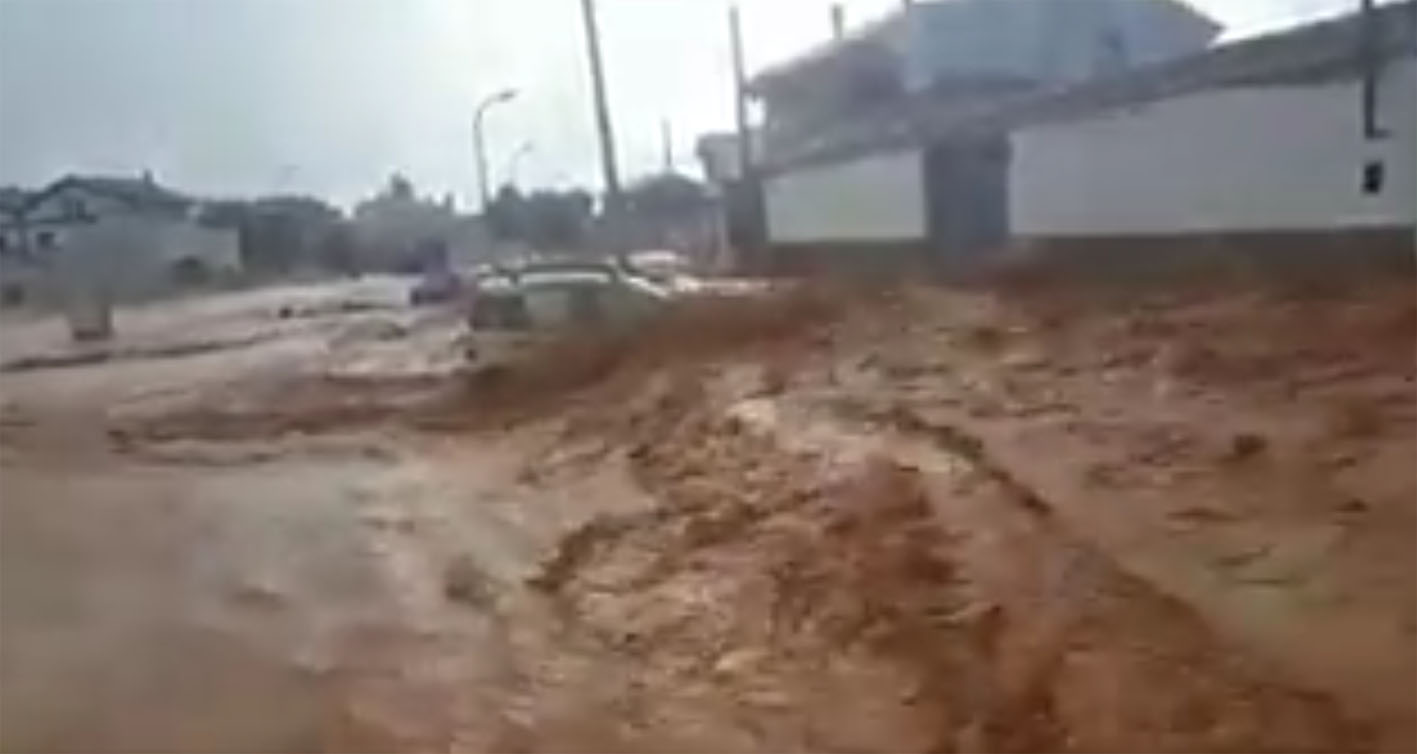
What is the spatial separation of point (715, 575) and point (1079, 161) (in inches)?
273

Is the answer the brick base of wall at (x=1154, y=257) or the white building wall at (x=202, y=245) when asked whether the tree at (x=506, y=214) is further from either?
the brick base of wall at (x=1154, y=257)

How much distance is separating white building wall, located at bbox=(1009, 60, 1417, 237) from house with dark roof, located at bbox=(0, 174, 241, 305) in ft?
21.6

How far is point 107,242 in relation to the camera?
52.2 feet

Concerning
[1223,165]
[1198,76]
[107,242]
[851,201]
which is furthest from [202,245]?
[1223,165]

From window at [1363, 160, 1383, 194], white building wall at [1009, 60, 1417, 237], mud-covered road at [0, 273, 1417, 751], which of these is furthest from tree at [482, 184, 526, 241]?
window at [1363, 160, 1383, 194]

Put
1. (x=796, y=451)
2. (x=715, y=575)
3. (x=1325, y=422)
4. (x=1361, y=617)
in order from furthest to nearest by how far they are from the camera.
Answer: (x=796, y=451) < (x=1325, y=422) < (x=715, y=575) < (x=1361, y=617)

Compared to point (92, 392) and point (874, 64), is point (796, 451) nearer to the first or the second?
point (92, 392)

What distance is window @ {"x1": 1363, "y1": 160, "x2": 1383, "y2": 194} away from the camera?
10.3 meters

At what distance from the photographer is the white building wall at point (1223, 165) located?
10281 mm

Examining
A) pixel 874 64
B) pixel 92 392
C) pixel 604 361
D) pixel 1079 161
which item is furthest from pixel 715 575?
pixel 874 64

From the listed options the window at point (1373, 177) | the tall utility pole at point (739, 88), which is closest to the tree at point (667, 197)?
the tall utility pole at point (739, 88)

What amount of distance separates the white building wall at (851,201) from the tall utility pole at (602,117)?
1792mm

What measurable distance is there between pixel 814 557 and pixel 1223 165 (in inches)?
221

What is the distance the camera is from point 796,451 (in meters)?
9.57
